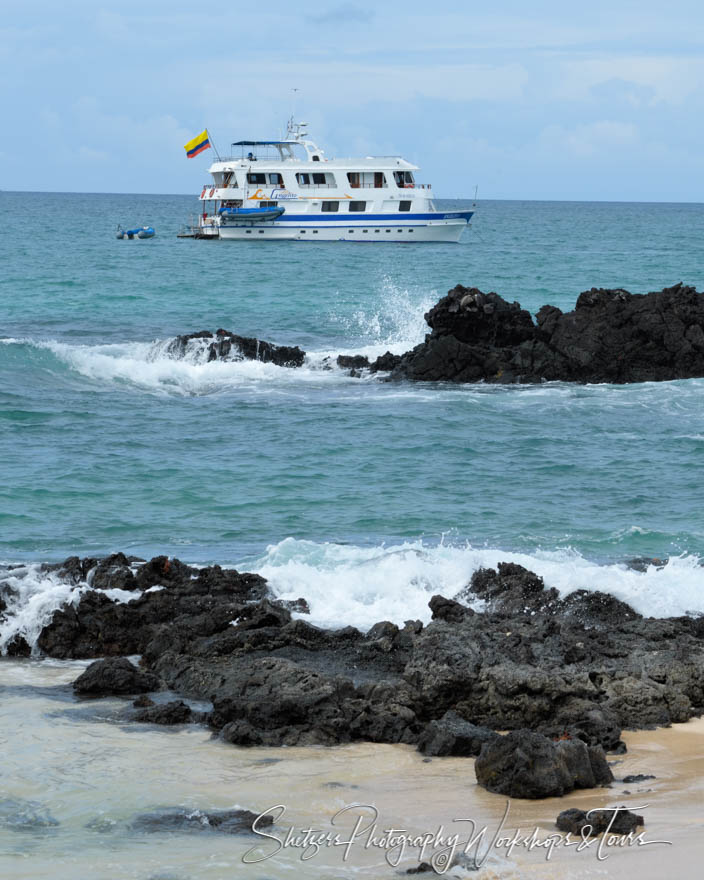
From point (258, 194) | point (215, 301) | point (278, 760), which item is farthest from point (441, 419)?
point (258, 194)

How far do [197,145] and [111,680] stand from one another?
5588cm

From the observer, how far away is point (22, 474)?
51.4 ft

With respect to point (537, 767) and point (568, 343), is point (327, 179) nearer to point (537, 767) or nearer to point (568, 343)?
point (568, 343)

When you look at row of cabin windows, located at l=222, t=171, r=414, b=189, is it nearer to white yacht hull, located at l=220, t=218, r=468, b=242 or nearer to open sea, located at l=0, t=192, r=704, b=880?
white yacht hull, located at l=220, t=218, r=468, b=242

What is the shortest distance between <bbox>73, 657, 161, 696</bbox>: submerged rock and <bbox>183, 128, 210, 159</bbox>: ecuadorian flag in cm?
5543

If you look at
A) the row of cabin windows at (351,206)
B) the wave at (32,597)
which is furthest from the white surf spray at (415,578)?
the row of cabin windows at (351,206)

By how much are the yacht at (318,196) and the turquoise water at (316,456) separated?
2683 centimetres

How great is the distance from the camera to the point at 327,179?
61.7 metres

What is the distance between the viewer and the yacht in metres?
61.1

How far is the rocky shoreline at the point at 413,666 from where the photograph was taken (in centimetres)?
802

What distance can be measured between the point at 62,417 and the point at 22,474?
4.41 m

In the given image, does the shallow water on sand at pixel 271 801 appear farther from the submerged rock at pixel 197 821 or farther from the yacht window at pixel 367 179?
the yacht window at pixel 367 179

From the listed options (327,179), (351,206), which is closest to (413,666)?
(327,179)

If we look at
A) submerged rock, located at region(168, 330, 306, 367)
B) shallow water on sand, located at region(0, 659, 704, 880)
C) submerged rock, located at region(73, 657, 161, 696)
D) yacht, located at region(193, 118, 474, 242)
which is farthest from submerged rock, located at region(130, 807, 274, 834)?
→ yacht, located at region(193, 118, 474, 242)
